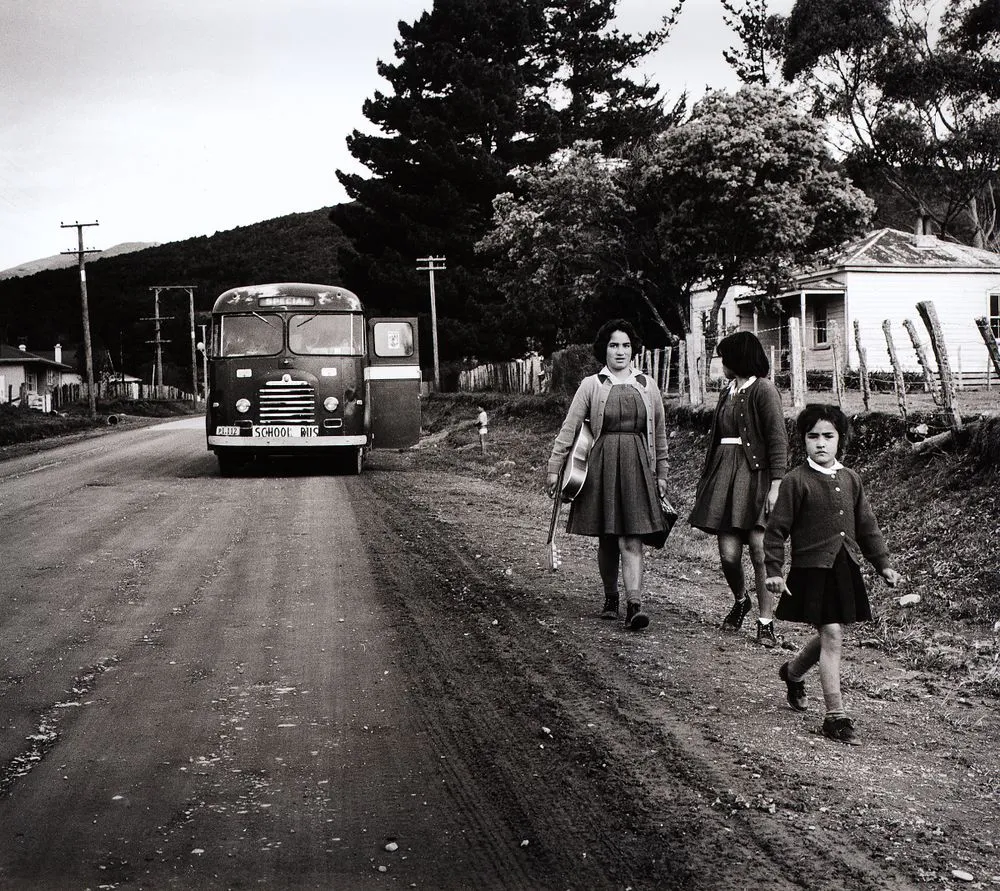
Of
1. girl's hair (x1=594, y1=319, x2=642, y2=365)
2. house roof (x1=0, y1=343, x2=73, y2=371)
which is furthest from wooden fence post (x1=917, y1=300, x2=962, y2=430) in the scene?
house roof (x1=0, y1=343, x2=73, y2=371)

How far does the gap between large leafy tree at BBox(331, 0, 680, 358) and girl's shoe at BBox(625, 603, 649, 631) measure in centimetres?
4229

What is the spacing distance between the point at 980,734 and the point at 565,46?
162 feet

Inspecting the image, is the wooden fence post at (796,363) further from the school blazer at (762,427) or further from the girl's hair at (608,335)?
the school blazer at (762,427)

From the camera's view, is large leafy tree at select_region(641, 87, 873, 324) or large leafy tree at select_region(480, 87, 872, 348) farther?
large leafy tree at select_region(480, 87, 872, 348)

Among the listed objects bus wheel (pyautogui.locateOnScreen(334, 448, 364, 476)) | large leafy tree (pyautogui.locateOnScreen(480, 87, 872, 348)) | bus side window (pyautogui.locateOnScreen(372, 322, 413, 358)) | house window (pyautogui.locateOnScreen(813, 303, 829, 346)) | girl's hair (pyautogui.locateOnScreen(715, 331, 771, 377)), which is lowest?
bus wheel (pyautogui.locateOnScreen(334, 448, 364, 476))

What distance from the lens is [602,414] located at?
26.6 feet

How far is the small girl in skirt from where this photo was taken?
5.84 m

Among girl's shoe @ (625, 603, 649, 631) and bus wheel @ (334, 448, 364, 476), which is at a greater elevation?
bus wheel @ (334, 448, 364, 476)

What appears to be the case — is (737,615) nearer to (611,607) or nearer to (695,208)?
(611,607)

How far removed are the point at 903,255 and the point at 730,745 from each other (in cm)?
3174

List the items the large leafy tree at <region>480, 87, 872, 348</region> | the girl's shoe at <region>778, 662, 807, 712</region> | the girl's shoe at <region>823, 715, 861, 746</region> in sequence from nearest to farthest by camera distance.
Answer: the girl's shoe at <region>823, 715, 861, 746</region> < the girl's shoe at <region>778, 662, 807, 712</region> < the large leafy tree at <region>480, 87, 872, 348</region>

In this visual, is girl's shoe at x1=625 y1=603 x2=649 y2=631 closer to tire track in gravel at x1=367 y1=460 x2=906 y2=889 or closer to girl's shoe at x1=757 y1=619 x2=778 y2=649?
tire track in gravel at x1=367 y1=460 x2=906 y2=889

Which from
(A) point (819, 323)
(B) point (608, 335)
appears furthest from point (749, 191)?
(B) point (608, 335)

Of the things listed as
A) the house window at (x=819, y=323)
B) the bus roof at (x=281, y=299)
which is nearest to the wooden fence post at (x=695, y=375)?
the bus roof at (x=281, y=299)
